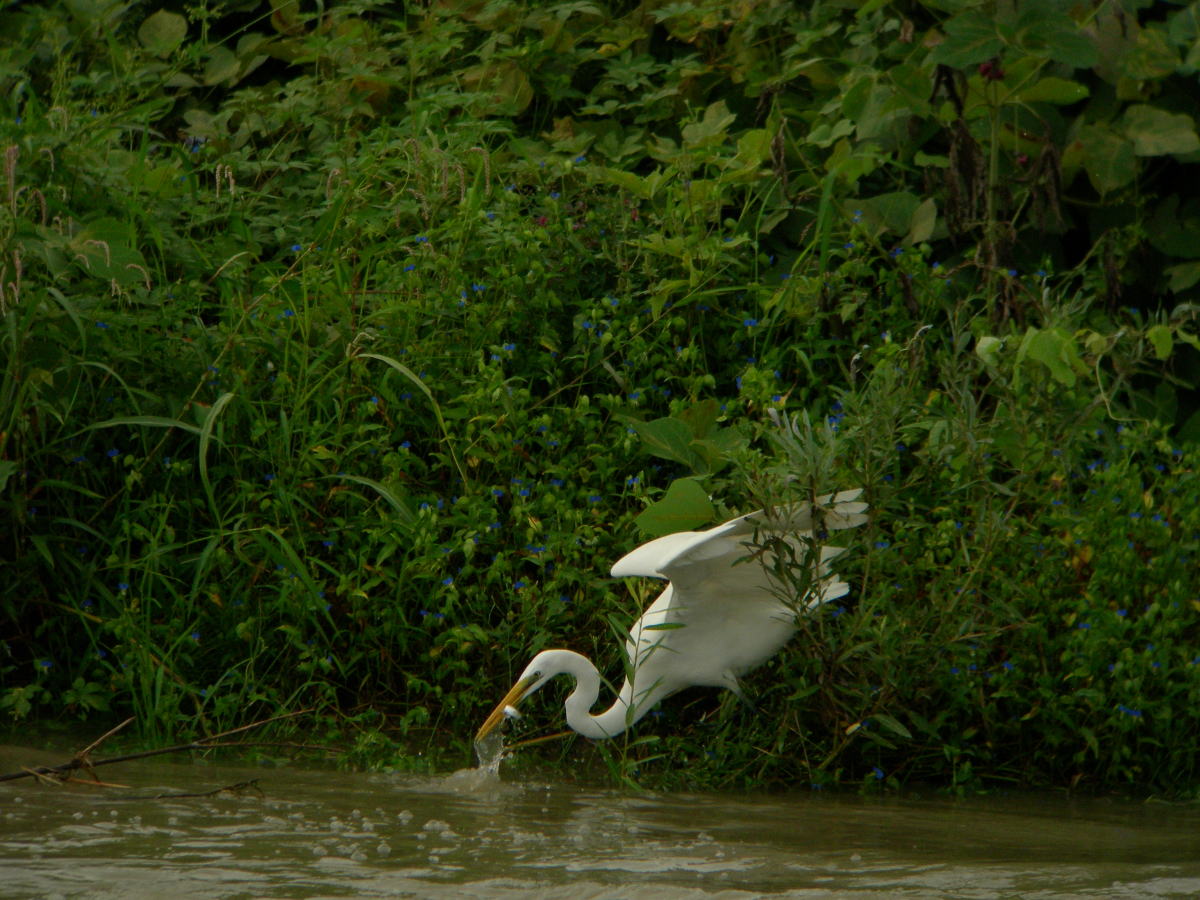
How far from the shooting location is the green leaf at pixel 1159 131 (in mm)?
4430

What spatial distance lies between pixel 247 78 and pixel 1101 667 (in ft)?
14.0

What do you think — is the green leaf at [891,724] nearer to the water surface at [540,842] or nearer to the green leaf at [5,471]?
the water surface at [540,842]

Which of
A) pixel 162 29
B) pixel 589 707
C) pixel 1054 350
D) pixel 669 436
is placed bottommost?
pixel 589 707

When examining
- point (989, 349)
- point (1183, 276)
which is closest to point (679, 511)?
point (989, 349)

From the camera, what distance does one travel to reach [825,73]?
5.07 metres

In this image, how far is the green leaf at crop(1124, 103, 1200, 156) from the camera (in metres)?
4.43

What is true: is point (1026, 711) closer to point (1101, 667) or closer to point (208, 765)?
point (1101, 667)

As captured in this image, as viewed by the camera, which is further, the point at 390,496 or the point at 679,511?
the point at 390,496

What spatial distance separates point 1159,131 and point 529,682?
8.74ft

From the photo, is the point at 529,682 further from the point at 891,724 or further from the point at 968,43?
the point at 968,43

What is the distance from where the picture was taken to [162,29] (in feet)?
19.2

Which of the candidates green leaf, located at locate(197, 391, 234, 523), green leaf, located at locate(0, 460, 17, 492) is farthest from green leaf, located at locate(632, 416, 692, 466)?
green leaf, located at locate(0, 460, 17, 492)

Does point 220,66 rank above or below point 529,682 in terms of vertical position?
above

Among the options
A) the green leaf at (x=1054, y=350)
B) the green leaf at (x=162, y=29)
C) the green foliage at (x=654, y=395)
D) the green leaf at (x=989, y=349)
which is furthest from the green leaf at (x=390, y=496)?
the green leaf at (x=162, y=29)
